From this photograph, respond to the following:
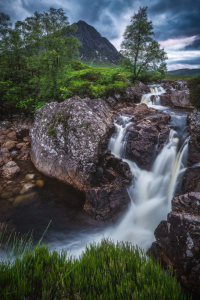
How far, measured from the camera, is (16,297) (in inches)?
85.8

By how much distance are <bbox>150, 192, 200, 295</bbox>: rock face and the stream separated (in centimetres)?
184

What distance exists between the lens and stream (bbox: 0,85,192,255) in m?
7.36

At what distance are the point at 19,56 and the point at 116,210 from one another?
19.1 meters

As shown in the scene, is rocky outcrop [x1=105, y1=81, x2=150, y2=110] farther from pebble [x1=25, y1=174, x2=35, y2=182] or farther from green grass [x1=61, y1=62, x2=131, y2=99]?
pebble [x1=25, y1=174, x2=35, y2=182]

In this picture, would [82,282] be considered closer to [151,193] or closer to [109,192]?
[109,192]

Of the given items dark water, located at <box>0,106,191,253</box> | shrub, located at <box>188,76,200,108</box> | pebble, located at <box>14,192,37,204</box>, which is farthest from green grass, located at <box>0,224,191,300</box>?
shrub, located at <box>188,76,200,108</box>

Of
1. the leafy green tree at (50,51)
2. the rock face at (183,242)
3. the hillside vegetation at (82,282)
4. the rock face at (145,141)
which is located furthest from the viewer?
the leafy green tree at (50,51)

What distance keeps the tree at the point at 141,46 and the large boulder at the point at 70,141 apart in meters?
14.7

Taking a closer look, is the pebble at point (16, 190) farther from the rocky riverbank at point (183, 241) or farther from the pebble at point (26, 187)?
the rocky riverbank at point (183, 241)

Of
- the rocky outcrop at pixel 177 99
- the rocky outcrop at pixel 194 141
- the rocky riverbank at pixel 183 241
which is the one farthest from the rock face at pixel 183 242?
the rocky outcrop at pixel 177 99

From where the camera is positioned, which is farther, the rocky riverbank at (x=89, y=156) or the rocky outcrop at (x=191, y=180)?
the rocky riverbank at (x=89, y=156)

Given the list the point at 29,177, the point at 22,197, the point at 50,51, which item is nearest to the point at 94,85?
the point at 50,51

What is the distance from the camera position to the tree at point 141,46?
19938mm

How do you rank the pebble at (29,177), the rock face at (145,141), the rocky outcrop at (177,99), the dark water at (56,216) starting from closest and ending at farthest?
the dark water at (56,216)
the rock face at (145,141)
the pebble at (29,177)
the rocky outcrop at (177,99)
